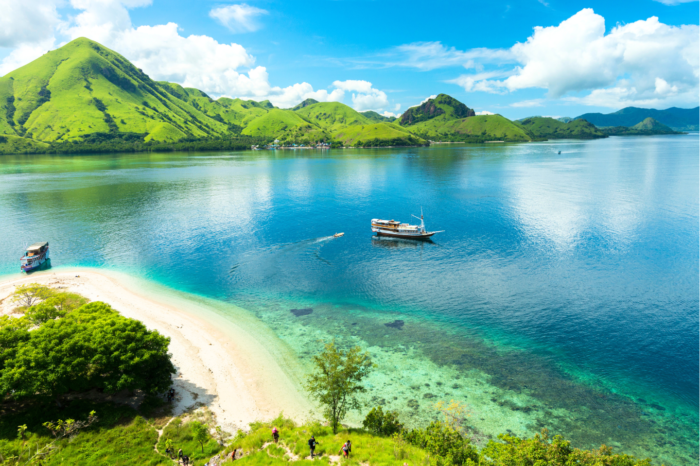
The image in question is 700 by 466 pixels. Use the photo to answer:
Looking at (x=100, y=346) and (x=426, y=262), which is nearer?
(x=100, y=346)

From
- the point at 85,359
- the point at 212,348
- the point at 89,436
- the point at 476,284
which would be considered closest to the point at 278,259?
the point at 212,348

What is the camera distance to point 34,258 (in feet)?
263

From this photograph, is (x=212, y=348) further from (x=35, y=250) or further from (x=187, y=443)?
(x=35, y=250)

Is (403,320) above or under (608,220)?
under

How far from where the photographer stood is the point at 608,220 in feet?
378

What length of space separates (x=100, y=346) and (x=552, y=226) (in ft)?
402

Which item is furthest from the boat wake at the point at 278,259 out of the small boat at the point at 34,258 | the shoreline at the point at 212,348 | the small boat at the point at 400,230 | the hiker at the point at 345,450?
the hiker at the point at 345,450

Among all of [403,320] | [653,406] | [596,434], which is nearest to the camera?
[596,434]

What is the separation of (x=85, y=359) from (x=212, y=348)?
17576mm

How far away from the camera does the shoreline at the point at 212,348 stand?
132ft

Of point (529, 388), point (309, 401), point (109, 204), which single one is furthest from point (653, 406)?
point (109, 204)

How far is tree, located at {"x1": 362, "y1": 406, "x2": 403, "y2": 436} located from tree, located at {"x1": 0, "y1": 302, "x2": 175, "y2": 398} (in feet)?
78.3

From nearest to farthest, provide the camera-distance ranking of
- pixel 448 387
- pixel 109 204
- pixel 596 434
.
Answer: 1. pixel 596 434
2. pixel 448 387
3. pixel 109 204

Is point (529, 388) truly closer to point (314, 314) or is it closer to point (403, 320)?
point (403, 320)
